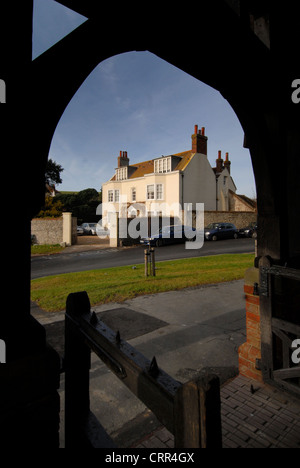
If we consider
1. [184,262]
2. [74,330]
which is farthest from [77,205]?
[74,330]

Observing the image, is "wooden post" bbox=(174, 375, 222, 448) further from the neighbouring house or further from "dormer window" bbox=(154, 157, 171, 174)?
"dormer window" bbox=(154, 157, 171, 174)

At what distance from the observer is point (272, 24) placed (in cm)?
337

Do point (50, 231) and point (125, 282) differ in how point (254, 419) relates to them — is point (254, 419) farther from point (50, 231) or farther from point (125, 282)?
point (50, 231)

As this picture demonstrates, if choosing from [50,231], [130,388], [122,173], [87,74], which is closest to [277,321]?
[130,388]

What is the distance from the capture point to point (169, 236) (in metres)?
23.2

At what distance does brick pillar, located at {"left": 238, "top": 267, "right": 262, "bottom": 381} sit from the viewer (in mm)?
3613

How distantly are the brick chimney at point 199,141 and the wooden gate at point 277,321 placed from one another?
29690 mm

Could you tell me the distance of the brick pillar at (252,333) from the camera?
3.61 metres

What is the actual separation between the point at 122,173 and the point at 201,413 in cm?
3954

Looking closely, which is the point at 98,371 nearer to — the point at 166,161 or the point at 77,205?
the point at 166,161

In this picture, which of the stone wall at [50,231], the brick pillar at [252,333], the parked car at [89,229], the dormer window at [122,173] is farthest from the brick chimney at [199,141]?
the brick pillar at [252,333]

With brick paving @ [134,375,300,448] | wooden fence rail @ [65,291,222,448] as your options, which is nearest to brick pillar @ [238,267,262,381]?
brick paving @ [134,375,300,448]

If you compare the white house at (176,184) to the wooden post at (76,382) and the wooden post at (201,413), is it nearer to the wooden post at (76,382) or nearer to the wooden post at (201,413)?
the wooden post at (76,382)

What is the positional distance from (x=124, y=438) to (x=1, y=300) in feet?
7.78
